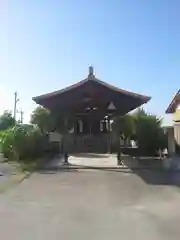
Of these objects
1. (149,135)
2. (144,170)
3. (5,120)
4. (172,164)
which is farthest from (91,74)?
(5,120)

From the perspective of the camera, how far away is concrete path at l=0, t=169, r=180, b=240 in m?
7.14

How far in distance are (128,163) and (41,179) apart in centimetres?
700

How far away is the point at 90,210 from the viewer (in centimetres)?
933

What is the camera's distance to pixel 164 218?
8.47 m

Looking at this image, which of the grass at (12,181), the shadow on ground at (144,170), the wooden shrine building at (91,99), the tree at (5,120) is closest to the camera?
the grass at (12,181)

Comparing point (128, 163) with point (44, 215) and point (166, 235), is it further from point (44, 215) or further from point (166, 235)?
point (166, 235)

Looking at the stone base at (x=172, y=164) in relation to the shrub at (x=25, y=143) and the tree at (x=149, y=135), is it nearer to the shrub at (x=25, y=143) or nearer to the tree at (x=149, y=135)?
the tree at (x=149, y=135)

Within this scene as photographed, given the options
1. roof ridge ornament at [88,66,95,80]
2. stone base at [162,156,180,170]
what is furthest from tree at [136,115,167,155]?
stone base at [162,156,180,170]

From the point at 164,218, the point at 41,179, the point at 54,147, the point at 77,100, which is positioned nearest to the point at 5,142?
the point at 54,147

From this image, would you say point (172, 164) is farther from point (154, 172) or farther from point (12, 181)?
point (12, 181)

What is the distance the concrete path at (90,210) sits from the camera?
714cm

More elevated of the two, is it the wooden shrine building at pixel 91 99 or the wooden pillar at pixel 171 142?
the wooden shrine building at pixel 91 99

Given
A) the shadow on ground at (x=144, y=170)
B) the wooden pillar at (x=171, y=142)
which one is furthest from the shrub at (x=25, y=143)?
the wooden pillar at (x=171, y=142)

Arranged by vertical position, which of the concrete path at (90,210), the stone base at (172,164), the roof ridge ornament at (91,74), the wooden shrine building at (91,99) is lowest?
the concrete path at (90,210)
